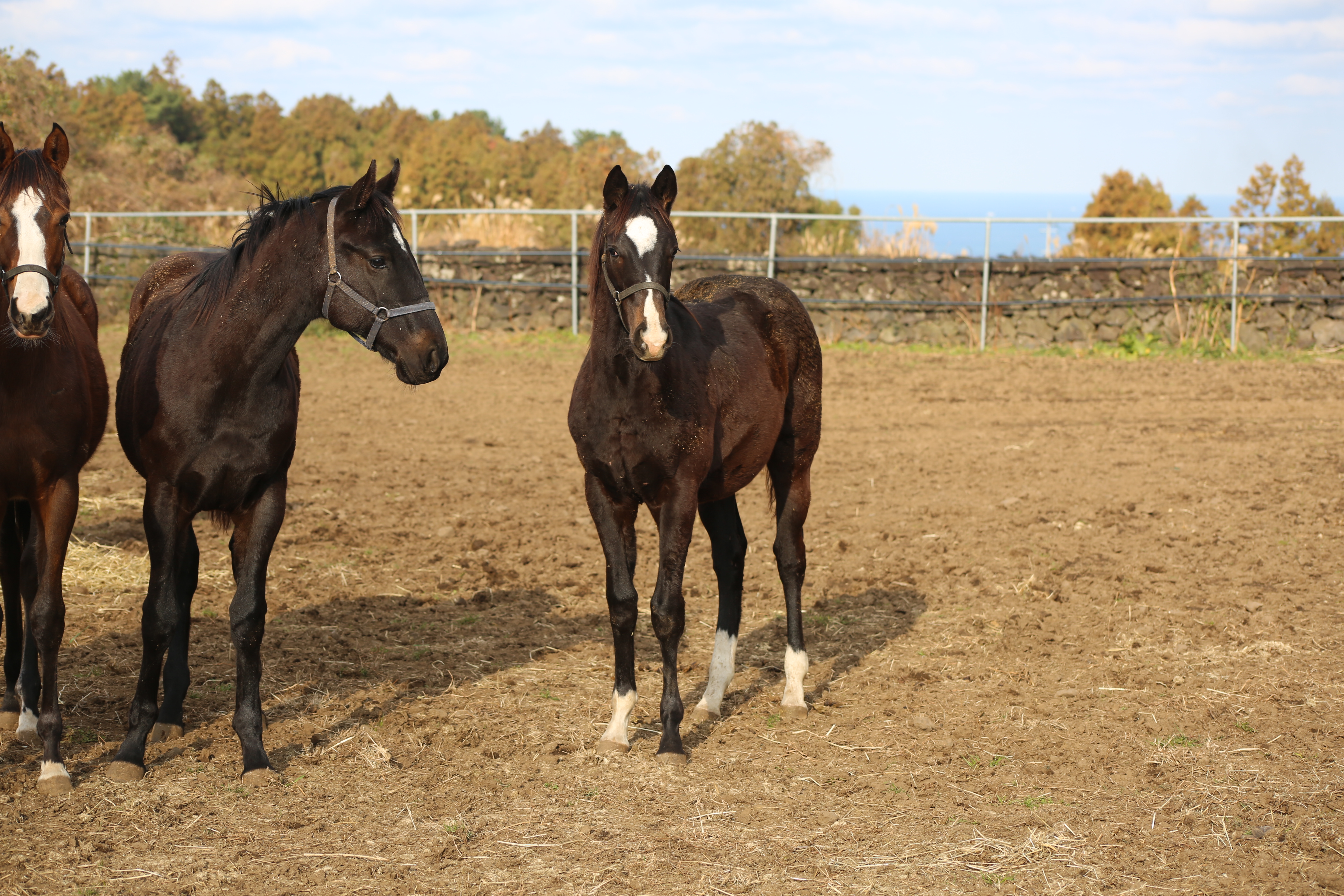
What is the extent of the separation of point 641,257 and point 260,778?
226 centimetres

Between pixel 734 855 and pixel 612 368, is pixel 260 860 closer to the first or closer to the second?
pixel 734 855

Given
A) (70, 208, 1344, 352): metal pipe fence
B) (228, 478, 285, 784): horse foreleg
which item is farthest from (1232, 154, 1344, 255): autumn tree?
(228, 478, 285, 784): horse foreleg

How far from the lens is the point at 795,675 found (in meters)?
4.71

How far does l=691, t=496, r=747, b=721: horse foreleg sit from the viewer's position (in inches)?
183

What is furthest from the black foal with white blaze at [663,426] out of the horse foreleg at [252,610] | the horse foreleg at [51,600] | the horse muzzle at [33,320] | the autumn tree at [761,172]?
the autumn tree at [761,172]

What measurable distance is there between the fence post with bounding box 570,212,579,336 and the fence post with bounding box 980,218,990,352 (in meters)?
6.36

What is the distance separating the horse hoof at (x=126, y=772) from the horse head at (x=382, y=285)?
164cm

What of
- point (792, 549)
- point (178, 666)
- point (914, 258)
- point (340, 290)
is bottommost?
point (178, 666)

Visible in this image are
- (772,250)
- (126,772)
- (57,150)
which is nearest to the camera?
(57,150)

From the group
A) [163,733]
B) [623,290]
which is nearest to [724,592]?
[623,290]

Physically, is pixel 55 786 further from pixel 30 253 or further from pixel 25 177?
pixel 25 177

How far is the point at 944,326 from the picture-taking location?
17359 millimetres

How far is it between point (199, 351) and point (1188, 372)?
43.6 feet

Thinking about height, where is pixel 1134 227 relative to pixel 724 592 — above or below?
above
